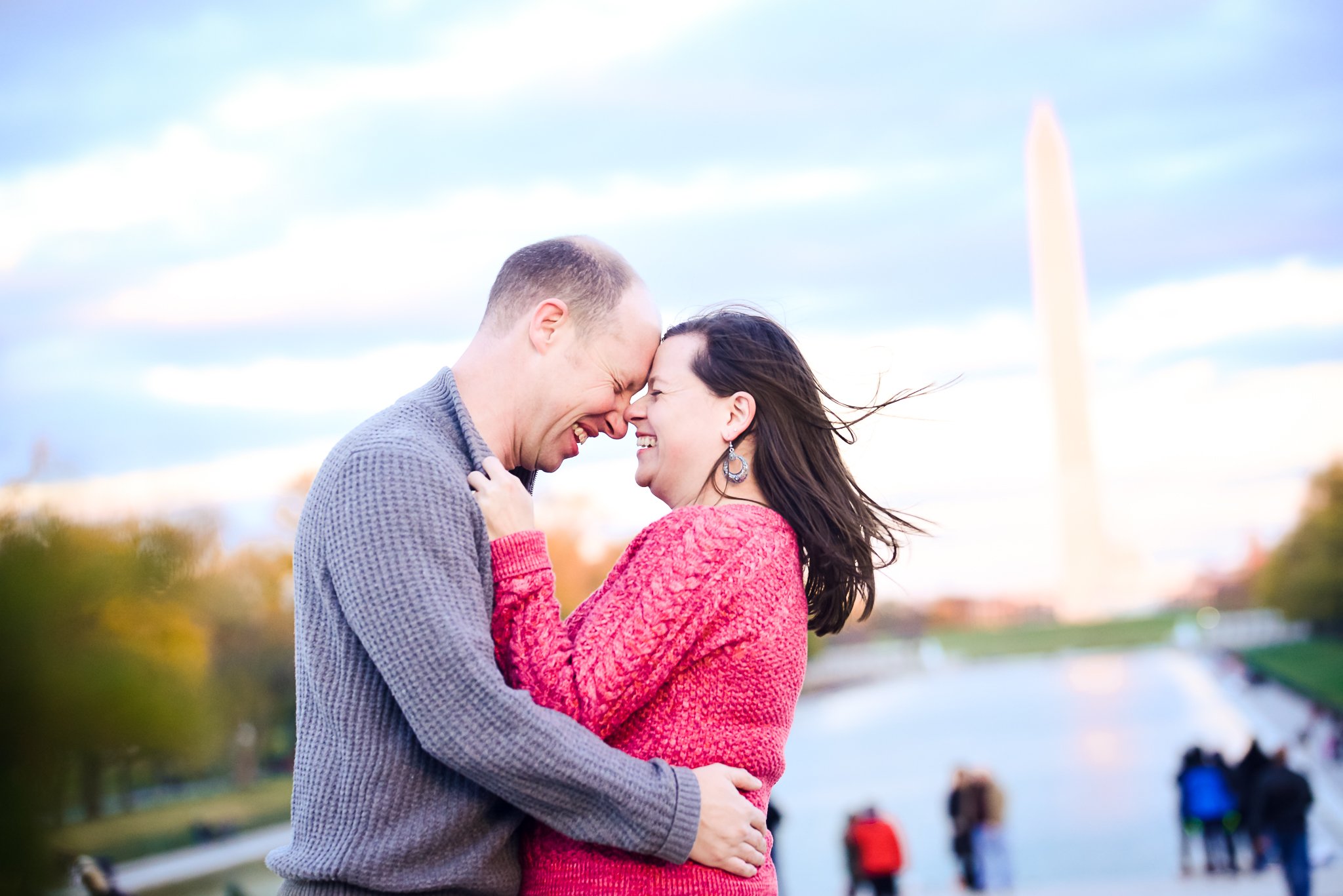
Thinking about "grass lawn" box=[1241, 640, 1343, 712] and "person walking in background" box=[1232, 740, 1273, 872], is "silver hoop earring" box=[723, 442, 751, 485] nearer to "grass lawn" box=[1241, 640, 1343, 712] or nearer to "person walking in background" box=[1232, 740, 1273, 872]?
"person walking in background" box=[1232, 740, 1273, 872]

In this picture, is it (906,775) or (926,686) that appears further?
(926,686)

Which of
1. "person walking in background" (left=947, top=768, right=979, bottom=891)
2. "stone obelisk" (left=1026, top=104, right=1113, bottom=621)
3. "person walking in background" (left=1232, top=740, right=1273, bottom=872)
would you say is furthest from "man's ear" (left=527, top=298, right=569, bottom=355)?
"stone obelisk" (left=1026, top=104, right=1113, bottom=621)

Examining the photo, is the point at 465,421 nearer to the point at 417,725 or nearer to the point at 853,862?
the point at 417,725

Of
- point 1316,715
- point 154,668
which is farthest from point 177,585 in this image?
point 1316,715

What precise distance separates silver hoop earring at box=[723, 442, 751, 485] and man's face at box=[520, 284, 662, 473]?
0.29m

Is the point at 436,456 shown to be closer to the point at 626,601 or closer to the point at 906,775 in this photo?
the point at 626,601

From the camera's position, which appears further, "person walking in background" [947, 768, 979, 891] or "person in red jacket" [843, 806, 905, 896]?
"person walking in background" [947, 768, 979, 891]

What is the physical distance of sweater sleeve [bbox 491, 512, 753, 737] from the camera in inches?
104

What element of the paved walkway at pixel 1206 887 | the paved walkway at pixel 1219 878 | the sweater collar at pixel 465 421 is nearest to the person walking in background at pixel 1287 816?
the paved walkway at pixel 1206 887

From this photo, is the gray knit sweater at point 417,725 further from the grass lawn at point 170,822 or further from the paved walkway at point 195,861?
the grass lawn at point 170,822

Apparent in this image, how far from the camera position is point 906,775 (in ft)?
117

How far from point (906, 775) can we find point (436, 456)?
114ft

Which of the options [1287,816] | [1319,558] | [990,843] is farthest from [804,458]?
[1319,558]

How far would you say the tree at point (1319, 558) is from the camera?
5531cm
